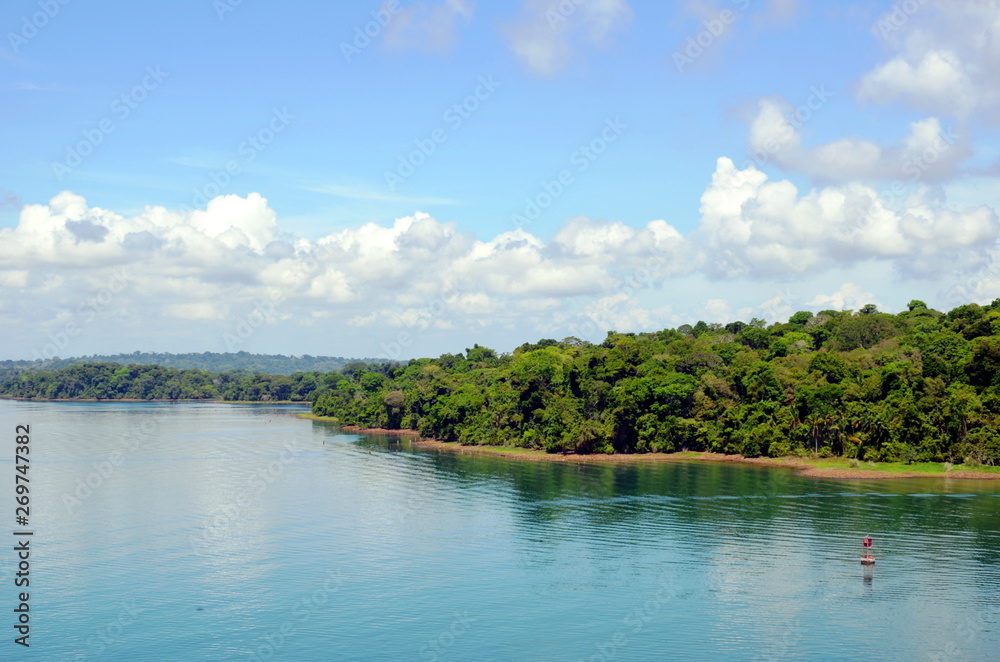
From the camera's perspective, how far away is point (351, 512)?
77.9 m

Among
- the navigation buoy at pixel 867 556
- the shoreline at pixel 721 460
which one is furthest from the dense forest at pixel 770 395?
the navigation buoy at pixel 867 556

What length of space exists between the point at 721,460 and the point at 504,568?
67.0 meters

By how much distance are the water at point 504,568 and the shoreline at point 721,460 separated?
5547 millimetres

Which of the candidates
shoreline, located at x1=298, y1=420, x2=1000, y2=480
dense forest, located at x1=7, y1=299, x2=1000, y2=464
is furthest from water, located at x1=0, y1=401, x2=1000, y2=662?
dense forest, located at x1=7, y1=299, x2=1000, y2=464

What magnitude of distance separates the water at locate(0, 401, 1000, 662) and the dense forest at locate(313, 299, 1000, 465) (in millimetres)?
12505

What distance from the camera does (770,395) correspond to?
118 metres

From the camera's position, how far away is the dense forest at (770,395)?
10225 centimetres

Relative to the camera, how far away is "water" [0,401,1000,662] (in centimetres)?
4372
